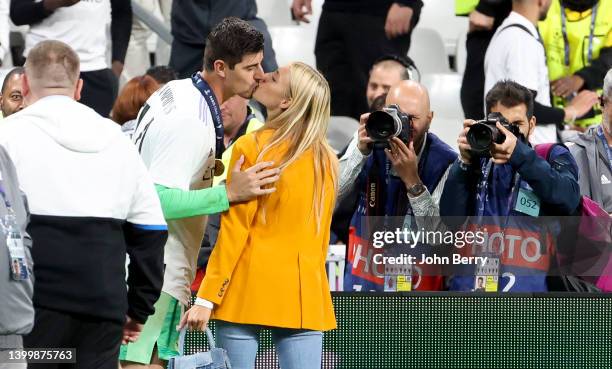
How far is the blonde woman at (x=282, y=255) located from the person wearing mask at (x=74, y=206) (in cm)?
48

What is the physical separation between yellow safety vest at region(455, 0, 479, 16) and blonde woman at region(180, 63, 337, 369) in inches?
161

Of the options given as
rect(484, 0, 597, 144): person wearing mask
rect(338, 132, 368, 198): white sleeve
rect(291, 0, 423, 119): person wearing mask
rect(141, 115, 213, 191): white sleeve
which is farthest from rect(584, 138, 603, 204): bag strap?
rect(291, 0, 423, 119): person wearing mask

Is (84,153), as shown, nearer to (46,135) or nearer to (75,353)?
(46,135)

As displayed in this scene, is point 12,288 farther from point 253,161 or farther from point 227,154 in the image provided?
point 227,154

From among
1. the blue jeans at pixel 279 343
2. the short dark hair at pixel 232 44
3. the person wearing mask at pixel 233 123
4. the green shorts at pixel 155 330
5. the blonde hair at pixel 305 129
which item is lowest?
the green shorts at pixel 155 330

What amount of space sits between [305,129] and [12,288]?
5.15ft

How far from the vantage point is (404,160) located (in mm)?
6457

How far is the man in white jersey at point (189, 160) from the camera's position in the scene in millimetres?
5500

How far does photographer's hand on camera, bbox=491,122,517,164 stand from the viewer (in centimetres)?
618

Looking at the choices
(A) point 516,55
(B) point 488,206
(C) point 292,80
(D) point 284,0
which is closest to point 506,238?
(B) point 488,206

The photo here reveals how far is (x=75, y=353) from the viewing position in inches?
192

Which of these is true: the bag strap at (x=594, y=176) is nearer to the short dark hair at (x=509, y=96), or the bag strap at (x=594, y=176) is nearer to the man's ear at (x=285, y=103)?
the short dark hair at (x=509, y=96)

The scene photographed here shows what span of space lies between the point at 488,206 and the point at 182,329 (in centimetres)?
163

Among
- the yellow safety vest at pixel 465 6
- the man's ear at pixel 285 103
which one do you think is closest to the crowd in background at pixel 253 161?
the man's ear at pixel 285 103
